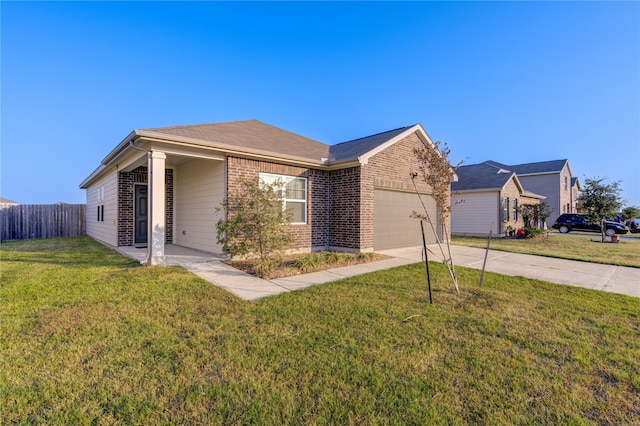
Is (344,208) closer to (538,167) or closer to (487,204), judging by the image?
(487,204)

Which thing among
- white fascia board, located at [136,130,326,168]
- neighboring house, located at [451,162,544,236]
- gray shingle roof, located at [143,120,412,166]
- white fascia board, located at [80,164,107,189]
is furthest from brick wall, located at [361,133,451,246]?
white fascia board, located at [80,164,107,189]

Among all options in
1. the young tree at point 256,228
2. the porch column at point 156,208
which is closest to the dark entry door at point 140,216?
the porch column at point 156,208

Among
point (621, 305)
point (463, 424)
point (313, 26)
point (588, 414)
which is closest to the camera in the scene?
point (463, 424)

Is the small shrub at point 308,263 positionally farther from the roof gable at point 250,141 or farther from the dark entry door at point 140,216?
the dark entry door at point 140,216

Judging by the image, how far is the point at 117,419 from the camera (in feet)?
6.56

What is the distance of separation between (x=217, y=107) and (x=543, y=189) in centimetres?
3329

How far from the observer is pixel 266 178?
8828 mm

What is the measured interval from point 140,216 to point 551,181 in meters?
36.6

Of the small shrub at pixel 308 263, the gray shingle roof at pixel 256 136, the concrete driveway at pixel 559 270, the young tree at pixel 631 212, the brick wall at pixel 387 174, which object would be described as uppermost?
the gray shingle roof at pixel 256 136

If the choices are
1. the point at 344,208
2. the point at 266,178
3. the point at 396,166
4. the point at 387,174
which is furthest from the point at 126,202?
the point at 396,166

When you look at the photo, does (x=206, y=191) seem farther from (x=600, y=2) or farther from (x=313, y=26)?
(x=600, y=2)

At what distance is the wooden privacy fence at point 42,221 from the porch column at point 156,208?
14285 millimetres

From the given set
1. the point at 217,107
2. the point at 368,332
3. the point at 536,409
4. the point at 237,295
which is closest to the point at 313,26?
the point at 217,107

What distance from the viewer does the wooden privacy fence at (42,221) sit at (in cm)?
1514
